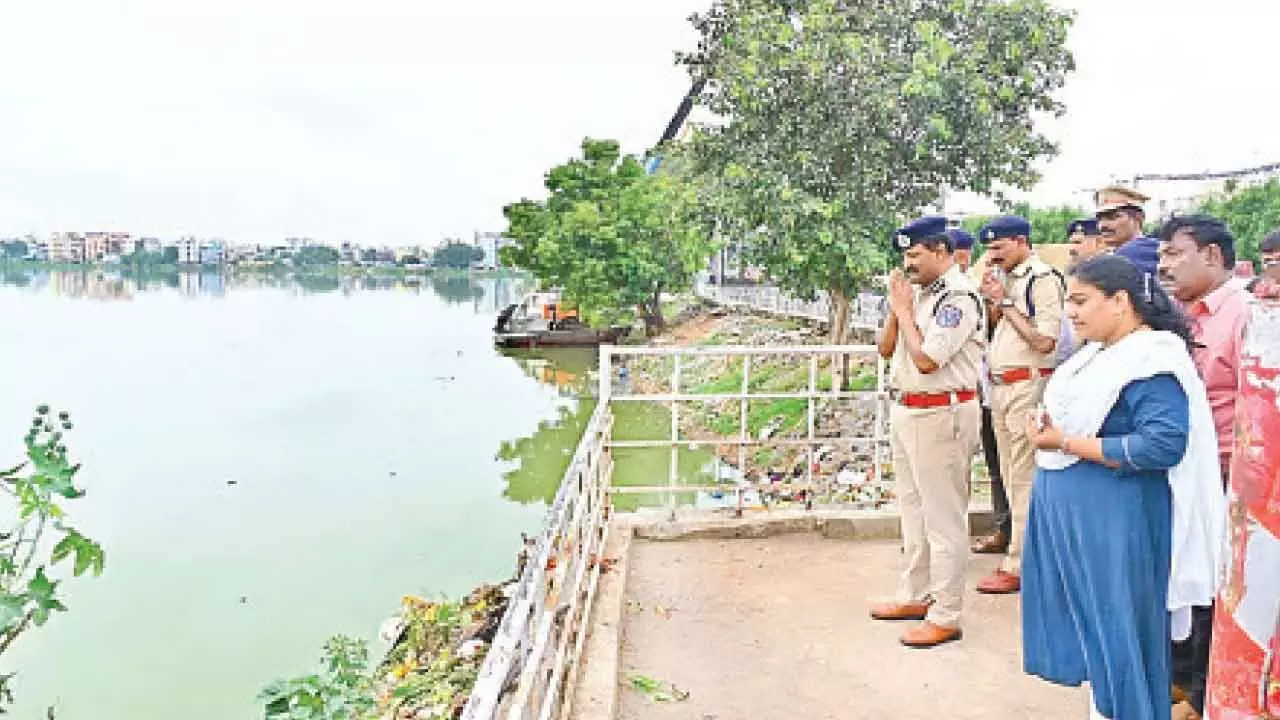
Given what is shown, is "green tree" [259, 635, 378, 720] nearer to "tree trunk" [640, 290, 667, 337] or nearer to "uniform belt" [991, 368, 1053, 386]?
"uniform belt" [991, 368, 1053, 386]

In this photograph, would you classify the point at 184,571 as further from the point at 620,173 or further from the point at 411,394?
the point at 620,173

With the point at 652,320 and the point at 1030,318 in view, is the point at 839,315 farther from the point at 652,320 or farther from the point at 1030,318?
the point at 652,320

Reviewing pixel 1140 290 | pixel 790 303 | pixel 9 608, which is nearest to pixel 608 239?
pixel 790 303

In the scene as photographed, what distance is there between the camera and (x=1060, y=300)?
124 inches

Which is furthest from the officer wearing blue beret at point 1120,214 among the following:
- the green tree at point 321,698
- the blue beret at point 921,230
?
the green tree at point 321,698

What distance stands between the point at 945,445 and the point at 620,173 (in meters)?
23.1

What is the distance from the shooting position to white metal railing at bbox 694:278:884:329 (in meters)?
17.2

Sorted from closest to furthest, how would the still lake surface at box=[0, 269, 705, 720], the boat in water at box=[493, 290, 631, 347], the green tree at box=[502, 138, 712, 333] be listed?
the still lake surface at box=[0, 269, 705, 720] < the green tree at box=[502, 138, 712, 333] < the boat in water at box=[493, 290, 631, 347]

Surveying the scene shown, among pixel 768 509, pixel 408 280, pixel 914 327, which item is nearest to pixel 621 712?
pixel 914 327

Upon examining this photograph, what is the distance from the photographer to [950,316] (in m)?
2.76

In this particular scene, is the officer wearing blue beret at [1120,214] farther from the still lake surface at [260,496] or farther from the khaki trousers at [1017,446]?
the still lake surface at [260,496]

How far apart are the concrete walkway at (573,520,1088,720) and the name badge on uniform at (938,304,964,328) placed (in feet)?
3.38

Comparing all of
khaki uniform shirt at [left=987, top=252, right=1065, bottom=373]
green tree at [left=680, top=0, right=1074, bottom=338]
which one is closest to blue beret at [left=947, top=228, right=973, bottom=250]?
Result: khaki uniform shirt at [left=987, top=252, right=1065, bottom=373]

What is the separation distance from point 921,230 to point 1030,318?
67 cm
